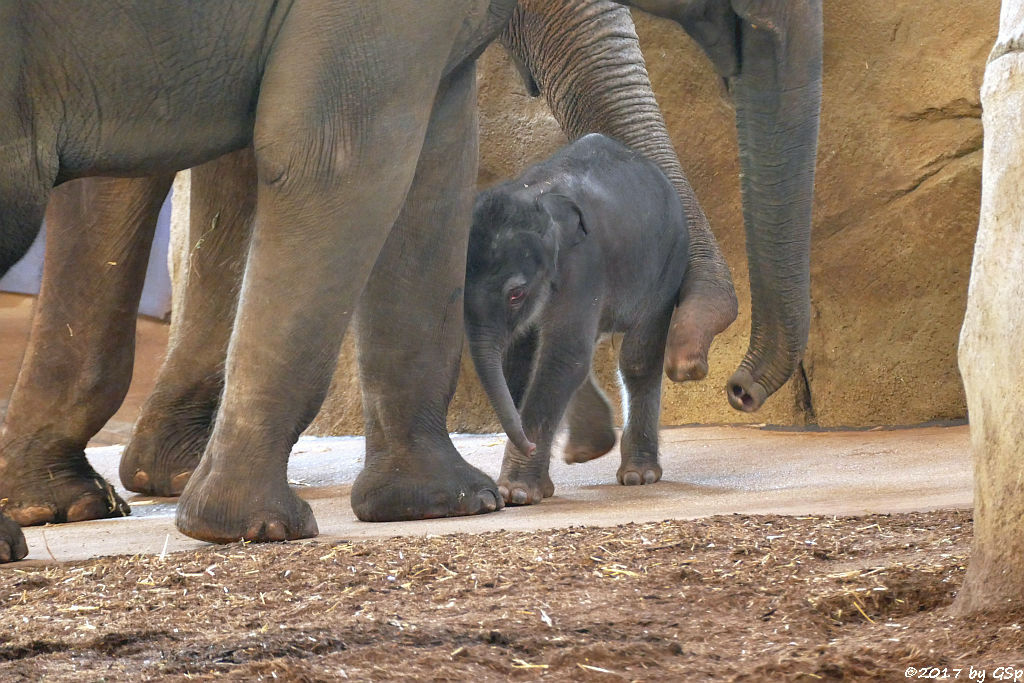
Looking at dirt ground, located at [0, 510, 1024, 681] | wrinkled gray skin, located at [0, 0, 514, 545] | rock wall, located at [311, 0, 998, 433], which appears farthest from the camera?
rock wall, located at [311, 0, 998, 433]

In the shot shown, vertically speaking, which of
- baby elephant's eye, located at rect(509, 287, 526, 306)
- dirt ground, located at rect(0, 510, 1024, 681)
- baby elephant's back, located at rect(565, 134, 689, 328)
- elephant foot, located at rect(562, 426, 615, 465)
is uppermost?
baby elephant's back, located at rect(565, 134, 689, 328)

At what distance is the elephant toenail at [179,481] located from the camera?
505 cm

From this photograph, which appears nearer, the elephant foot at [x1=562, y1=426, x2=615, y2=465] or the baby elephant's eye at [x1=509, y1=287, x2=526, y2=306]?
the baby elephant's eye at [x1=509, y1=287, x2=526, y2=306]

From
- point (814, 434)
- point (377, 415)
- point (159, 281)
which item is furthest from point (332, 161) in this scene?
point (159, 281)

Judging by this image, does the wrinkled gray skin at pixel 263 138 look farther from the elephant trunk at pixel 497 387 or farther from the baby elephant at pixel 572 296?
the baby elephant at pixel 572 296

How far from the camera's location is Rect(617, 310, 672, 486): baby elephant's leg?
16.8 ft

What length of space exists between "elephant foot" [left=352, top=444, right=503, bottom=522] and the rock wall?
3.14m

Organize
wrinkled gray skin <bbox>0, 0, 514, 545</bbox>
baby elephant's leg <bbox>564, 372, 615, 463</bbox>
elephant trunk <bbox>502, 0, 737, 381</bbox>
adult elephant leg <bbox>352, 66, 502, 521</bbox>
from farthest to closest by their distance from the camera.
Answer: baby elephant's leg <bbox>564, 372, 615, 463</bbox> < elephant trunk <bbox>502, 0, 737, 381</bbox> < adult elephant leg <bbox>352, 66, 502, 521</bbox> < wrinkled gray skin <bbox>0, 0, 514, 545</bbox>

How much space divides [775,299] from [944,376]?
232 cm

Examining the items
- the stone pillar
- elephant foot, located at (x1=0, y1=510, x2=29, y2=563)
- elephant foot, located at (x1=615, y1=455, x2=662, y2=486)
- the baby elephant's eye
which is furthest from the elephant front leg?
the stone pillar

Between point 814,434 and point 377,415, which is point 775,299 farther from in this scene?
point 814,434

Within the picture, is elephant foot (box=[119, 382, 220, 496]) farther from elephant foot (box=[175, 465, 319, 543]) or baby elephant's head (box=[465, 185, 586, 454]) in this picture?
elephant foot (box=[175, 465, 319, 543])

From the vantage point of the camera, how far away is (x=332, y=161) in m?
3.49

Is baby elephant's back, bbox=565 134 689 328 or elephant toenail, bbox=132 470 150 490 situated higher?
baby elephant's back, bbox=565 134 689 328
